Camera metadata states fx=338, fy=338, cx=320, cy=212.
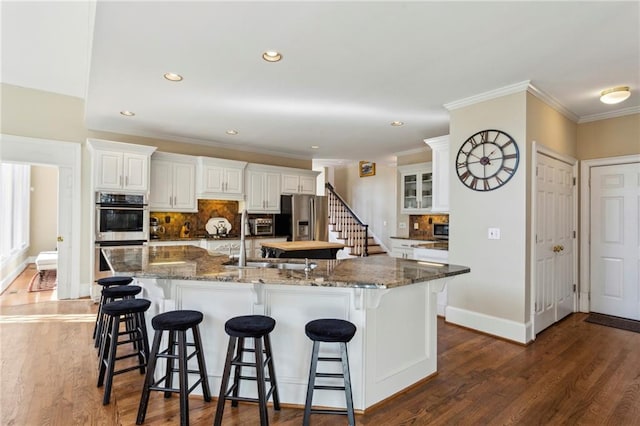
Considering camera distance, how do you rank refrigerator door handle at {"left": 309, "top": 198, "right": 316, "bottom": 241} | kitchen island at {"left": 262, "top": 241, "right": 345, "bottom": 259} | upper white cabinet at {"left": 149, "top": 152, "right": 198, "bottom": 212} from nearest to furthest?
1. kitchen island at {"left": 262, "top": 241, "right": 345, "bottom": 259}
2. upper white cabinet at {"left": 149, "top": 152, "right": 198, "bottom": 212}
3. refrigerator door handle at {"left": 309, "top": 198, "right": 316, "bottom": 241}

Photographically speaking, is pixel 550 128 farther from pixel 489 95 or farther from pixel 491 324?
pixel 491 324

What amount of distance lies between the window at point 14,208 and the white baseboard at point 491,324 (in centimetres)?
715

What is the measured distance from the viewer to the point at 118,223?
491 centimetres

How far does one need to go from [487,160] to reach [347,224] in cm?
590

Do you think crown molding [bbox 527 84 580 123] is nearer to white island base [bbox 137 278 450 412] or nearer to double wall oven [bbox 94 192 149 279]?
white island base [bbox 137 278 450 412]

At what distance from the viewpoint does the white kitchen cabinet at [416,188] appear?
20.1 ft

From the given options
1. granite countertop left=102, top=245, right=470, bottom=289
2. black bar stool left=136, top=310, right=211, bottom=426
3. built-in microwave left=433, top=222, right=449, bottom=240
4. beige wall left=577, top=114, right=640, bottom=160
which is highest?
beige wall left=577, top=114, right=640, bottom=160

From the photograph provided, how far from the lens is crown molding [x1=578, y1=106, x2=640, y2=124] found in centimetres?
410

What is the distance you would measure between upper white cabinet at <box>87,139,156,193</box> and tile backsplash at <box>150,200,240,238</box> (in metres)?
0.82

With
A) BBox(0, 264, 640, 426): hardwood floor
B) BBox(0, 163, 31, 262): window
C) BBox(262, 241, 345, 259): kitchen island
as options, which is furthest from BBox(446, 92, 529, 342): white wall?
BBox(0, 163, 31, 262): window

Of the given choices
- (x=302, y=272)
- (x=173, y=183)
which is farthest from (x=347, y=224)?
(x=302, y=272)

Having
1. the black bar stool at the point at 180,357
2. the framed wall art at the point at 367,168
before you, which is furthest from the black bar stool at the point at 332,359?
the framed wall art at the point at 367,168

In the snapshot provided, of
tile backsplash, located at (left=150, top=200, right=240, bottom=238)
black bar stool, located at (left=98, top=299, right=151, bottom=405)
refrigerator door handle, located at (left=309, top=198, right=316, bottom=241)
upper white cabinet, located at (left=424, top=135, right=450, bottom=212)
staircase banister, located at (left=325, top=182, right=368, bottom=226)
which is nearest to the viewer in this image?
black bar stool, located at (left=98, top=299, right=151, bottom=405)

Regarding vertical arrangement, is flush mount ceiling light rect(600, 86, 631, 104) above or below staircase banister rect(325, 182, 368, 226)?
above
